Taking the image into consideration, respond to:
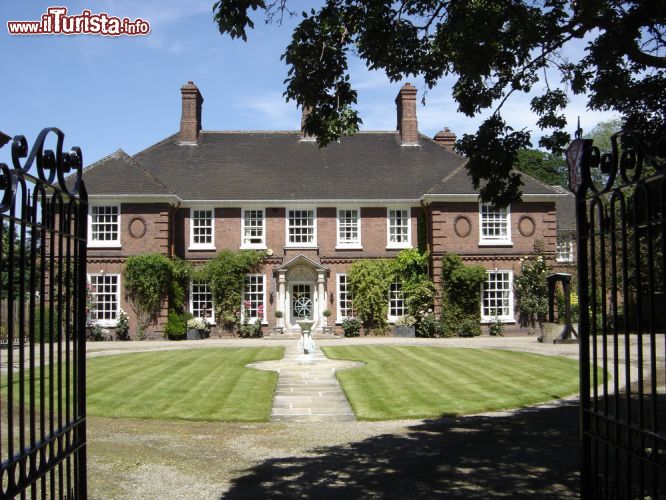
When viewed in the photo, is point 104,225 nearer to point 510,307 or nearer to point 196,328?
point 196,328

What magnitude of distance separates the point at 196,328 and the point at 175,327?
937 mm

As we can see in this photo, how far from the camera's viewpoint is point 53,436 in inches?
161

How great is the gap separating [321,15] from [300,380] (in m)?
8.99

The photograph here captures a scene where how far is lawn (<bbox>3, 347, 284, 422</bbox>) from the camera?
36.5ft

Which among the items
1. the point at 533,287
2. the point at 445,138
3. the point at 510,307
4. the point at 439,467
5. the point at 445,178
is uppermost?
the point at 445,138

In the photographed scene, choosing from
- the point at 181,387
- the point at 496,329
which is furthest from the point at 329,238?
the point at 181,387

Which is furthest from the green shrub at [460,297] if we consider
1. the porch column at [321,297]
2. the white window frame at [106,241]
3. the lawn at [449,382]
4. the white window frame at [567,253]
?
the white window frame at [106,241]

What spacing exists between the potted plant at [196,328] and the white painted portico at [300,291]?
3462 mm

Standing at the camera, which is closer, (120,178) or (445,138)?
(120,178)

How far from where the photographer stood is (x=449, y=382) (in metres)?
14.2

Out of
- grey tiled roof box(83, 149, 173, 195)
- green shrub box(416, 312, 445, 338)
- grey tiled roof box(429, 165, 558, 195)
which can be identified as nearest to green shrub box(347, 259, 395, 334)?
green shrub box(416, 312, 445, 338)

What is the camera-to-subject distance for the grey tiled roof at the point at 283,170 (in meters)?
30.8

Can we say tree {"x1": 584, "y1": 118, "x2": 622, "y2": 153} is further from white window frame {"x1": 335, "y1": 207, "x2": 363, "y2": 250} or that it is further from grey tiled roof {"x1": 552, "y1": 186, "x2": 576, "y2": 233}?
white window frame {"x1": 335, "y1": 207, "x2": 363, "y2": 250}

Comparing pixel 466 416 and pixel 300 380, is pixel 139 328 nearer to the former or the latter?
pixel 300 380
